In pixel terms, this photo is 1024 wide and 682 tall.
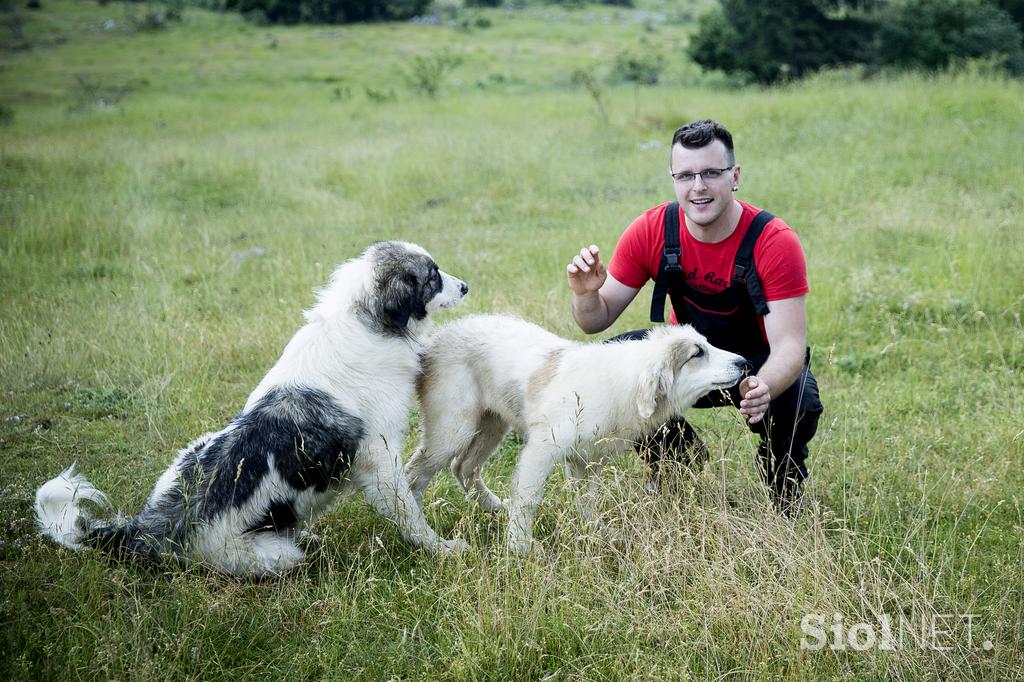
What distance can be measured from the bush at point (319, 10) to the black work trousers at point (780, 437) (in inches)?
1620

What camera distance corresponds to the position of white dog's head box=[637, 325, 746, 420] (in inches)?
158

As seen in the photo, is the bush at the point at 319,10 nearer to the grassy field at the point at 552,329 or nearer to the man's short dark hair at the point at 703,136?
the grassy field at the point at 552,329

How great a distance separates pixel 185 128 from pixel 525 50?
18597 millimetres

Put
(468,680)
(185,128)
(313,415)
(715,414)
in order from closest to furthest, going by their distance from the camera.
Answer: (468,680) → (313,415) → (715,414) → (185,128)

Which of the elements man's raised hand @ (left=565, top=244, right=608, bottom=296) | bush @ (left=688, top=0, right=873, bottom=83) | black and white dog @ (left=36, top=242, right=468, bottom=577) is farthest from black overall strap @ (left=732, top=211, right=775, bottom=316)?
bush @ (left=688, top=0, right=873, bottom=83)

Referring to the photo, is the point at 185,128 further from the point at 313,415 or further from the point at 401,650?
the point at 401,650

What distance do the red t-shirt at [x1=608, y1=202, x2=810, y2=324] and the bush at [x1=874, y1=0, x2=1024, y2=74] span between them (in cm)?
1924

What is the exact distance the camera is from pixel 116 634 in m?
3.19

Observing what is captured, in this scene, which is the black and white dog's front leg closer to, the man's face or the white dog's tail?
the white dog's tail

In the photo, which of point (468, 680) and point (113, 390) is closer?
point (468, 680)

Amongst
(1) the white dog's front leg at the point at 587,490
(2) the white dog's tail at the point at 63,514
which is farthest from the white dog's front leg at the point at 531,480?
(2) the white dog's tail at the point at 63,514

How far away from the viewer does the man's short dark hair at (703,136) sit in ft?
14.4

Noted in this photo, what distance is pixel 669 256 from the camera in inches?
183

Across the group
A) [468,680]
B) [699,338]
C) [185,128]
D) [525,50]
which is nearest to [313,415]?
[468,680]
